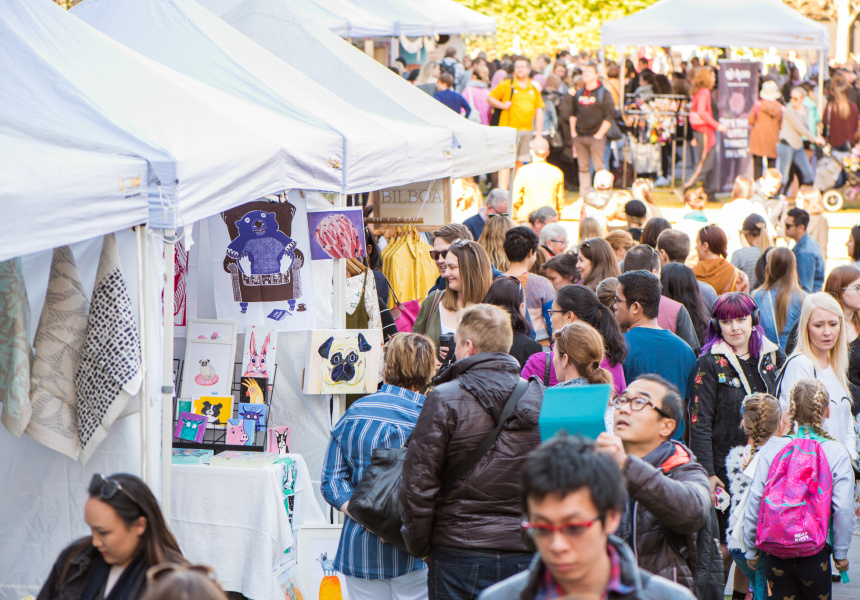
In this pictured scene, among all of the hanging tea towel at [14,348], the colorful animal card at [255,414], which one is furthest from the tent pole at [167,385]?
the colorful animal card at [255,414]

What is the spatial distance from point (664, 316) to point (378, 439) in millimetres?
2420

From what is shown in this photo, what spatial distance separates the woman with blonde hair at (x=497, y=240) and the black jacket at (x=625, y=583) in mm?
5792

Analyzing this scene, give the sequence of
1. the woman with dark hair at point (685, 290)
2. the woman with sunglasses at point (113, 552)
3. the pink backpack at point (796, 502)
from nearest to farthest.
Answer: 1. the woman with sunglasses at point (113, 552)
2. the pink backpack at point (796, 502)
3. the woman with dark hair at point (685, 290)

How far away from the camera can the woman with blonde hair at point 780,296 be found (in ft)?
23.5

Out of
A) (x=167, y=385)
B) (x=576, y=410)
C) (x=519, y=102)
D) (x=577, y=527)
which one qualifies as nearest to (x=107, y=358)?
(x=167, y=385)

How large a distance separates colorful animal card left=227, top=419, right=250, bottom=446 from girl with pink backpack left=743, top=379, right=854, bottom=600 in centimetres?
241

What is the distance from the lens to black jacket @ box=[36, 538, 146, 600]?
122 inches

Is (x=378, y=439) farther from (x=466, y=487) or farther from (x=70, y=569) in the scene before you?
(x=70, y=569)

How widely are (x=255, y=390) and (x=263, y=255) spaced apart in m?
0.82

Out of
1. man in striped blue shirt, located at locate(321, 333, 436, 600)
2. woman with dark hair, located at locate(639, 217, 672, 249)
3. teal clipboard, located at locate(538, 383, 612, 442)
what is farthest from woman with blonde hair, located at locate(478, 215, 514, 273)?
teal clipboard, located at locate(538, 383, 612, 442)

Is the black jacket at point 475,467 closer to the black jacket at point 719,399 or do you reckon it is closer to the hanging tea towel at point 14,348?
the hanging tea towel at point 14,348

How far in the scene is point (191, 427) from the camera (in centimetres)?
537

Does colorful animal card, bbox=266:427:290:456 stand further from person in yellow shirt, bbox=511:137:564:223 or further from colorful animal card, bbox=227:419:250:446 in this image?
person in yellow shirt, bbox=511:137:564:223

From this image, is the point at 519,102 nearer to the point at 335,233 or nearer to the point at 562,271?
the point at 562,271
